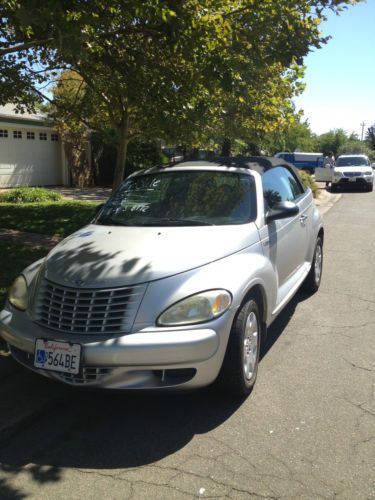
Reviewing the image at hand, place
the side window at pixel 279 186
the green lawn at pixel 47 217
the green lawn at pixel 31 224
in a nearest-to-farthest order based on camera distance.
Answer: the side window at pixel 279 186, the green lawn at pixel 31 224, the green lawn at pixel 47 217

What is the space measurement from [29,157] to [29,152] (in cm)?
21

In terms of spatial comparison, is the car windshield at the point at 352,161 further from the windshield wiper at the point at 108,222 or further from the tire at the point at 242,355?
the tire at the point at 242,355

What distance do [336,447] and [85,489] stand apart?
4.93 feet

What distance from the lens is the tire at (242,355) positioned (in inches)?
132

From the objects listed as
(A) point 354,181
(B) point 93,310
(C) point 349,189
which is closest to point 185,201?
(B) point 93,310

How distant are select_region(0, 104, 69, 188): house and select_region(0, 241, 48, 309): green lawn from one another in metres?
12.6

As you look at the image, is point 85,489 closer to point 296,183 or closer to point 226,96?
point 296,183

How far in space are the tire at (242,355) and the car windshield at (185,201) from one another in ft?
2.93

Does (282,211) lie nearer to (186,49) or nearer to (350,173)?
(186,49)

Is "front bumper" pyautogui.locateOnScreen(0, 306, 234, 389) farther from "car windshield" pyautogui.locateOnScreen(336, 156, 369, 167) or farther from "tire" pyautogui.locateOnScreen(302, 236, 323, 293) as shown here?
"car windshield" pyautogui.locateOnScreen(336, 156, 369, 167)

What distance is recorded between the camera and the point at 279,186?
5.17 metres

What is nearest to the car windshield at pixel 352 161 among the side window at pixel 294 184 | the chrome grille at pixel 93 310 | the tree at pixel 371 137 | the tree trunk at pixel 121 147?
the tree trunk at pixel 121 147

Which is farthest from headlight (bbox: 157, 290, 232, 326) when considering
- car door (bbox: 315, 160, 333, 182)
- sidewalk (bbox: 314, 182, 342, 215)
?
car door (bbox: 315, 160, 333, 182)

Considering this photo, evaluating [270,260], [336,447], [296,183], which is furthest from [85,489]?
[296,183]
